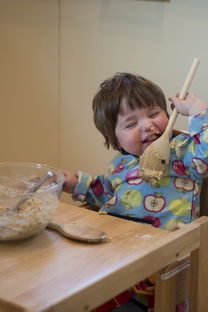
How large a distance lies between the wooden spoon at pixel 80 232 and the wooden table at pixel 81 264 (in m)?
0.01

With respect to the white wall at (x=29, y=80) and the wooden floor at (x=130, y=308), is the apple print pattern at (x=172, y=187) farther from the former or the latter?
the white wall at (x=29, y=80)

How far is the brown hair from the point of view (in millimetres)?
1128

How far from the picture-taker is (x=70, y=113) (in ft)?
5.55

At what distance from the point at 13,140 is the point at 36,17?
0.41 metres

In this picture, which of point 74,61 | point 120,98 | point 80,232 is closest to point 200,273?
point 80,232

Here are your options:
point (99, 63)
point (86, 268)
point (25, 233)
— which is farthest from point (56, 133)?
point (86, 268)

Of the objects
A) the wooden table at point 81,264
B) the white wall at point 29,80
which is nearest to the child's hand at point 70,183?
the wooden table at point 81,264

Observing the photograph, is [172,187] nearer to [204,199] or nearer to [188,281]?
[204,199]

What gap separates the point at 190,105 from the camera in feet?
3.36

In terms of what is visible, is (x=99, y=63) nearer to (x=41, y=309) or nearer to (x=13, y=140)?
(x=13, y=140)

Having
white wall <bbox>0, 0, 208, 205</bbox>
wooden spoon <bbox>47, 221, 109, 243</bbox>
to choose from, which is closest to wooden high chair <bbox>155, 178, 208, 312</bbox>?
wooden spoon <bbox>47, 221, 109, 243</bbox>

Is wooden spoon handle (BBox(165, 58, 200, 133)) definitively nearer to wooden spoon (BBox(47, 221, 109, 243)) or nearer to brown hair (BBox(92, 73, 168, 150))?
brown hair (BBox(92, 73, 168, 150))

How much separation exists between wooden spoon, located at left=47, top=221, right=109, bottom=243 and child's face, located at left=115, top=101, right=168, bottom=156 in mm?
312

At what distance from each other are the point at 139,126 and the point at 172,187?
155mm
